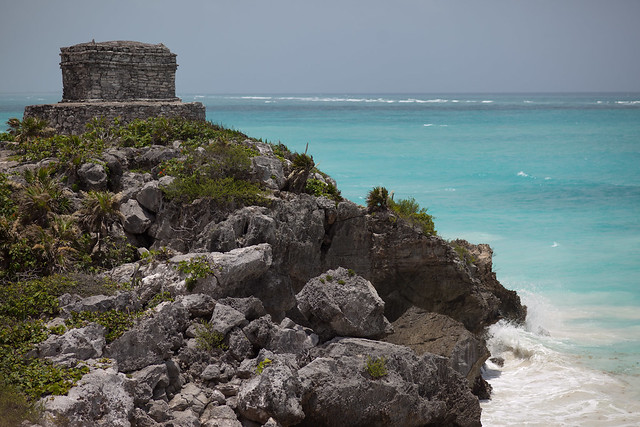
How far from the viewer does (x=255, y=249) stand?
1254cm

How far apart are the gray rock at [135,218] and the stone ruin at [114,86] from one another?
5.65m

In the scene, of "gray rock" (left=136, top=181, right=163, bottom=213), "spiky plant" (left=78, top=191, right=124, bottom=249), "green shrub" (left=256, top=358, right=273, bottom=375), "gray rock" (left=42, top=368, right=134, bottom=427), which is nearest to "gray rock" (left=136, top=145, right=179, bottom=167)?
"gray rock" (left=136, top=181, right=163, bottom=213)

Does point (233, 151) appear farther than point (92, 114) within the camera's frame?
No

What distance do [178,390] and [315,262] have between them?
531 centimetres

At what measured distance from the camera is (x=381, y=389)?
10.4 m

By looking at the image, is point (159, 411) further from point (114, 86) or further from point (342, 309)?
point (114, 86)

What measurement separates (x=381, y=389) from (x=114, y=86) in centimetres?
1456

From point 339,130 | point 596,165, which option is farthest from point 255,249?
point 339,130

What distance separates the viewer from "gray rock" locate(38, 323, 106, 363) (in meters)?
9.31

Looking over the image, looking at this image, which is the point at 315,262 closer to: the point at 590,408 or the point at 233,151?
the point at 233,151

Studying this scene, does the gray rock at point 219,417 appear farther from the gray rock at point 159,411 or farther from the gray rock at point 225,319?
the gray rock at point 225,319

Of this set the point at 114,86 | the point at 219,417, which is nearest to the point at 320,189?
the point at 219,417

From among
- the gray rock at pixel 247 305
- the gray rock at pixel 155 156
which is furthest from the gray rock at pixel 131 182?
the gray rock at pixel 247 305

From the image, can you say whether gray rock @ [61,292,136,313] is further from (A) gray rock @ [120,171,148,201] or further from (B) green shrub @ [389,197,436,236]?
(B) green shrub @ [389,197,436,236]
